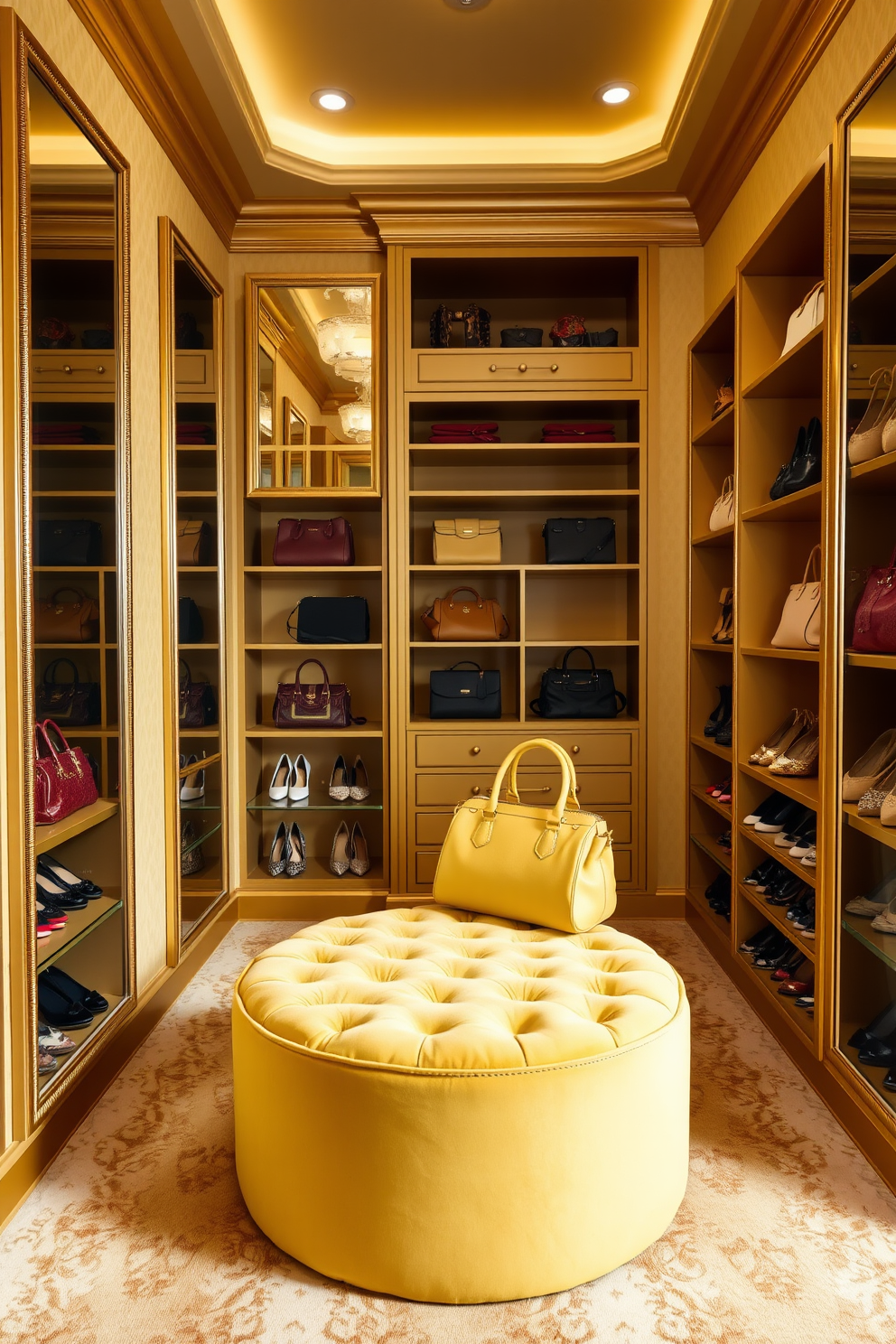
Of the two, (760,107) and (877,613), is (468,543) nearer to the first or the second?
(760,107)

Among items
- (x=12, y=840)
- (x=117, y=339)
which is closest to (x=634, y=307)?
(x=117, y=339)

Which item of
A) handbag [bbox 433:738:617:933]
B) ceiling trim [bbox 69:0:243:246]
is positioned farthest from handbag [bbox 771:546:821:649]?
ceiling trim [bbox 69:0:243:246]

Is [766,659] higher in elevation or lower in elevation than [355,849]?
higher

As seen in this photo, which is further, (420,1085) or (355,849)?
(355,849)

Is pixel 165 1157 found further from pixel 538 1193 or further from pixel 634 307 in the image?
pixel 634 307

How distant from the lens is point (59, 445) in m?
2.07

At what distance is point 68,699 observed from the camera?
2.12m

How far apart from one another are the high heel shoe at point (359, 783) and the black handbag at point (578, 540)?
3.98ft

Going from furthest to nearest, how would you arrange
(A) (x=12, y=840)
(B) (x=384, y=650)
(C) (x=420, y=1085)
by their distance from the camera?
1. (B) (x=384, y=650)
2. (A) (x=12, y=840)
3. (C) (x=420, y=1085)

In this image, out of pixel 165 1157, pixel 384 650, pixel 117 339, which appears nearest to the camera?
pixel 165 1157

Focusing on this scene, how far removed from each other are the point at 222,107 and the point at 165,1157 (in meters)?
3.08

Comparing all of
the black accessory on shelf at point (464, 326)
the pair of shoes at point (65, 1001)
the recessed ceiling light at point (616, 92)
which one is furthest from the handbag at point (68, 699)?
the recessed ceiling light at point (616, 92)

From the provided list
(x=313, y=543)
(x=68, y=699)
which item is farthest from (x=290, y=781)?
(x=68, y=699)

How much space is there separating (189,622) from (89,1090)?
4.91ft
